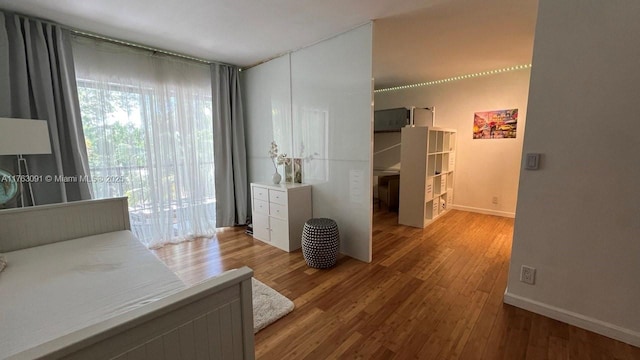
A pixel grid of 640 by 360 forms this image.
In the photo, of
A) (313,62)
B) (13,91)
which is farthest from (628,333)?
(13,91)

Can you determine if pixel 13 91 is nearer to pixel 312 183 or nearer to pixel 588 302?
pixel 312 183

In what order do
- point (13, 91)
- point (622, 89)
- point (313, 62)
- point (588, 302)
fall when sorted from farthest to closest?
A: point (313, 62) → point (13, 91) → point (588, 302) → point (622, 89)

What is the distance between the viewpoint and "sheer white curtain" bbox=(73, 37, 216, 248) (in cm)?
282

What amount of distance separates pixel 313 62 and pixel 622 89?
262 centimetres

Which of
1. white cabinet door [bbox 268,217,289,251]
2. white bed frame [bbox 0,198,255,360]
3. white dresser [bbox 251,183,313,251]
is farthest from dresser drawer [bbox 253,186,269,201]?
white bed frame [bbox 0,198,255,360]

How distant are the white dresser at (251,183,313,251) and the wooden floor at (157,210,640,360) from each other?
16cm

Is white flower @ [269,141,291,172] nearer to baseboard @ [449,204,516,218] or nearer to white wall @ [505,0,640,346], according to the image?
white wall @ [505,0,640,346]

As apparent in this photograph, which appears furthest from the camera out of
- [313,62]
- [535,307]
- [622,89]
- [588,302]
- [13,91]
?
[313,62]

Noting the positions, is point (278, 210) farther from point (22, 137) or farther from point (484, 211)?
point (484, 211)

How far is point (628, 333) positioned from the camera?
1621 millimetres

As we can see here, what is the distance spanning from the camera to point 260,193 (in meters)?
3.42

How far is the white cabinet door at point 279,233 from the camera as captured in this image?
122 inches

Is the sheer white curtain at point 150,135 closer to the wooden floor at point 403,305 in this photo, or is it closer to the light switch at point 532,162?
the wooden floor at point 403,305

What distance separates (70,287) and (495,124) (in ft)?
17.8
